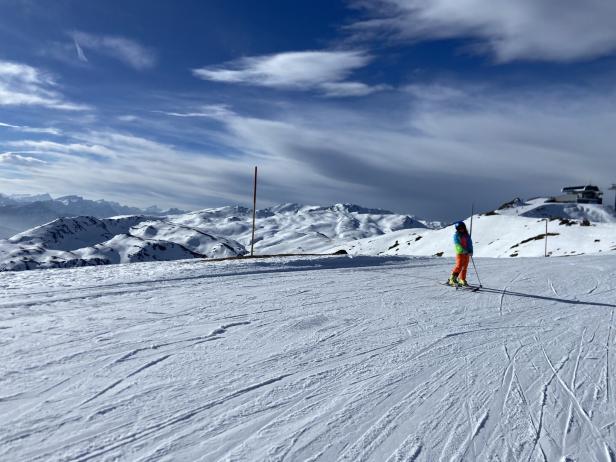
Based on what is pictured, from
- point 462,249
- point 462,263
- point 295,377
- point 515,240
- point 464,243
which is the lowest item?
point 295,377

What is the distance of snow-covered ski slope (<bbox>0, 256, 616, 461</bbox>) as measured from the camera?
3.60 metres

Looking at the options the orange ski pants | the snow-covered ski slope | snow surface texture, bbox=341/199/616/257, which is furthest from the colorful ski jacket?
snow surface texture, bbox=341/199/616/257

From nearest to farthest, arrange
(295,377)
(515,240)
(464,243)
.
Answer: (295,377), (464,243), (515,240)

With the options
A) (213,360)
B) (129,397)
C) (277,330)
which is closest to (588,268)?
(277,330)

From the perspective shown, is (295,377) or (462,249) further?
(462,249)

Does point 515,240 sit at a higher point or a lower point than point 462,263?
higher

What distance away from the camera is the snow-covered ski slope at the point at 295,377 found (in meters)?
3.60

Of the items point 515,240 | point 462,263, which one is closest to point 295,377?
point 462,263

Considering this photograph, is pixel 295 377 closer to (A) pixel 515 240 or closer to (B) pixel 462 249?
(B) pixel 462 249

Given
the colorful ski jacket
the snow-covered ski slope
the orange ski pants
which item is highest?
the colorful ski jacket

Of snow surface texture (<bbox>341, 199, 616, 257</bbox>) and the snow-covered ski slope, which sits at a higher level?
snow surface texture (<bbox>341, 199, 616, 257</bbox>)

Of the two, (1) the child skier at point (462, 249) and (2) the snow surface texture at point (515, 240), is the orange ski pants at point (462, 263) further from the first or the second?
(2) the snow surface texture at point (515, 240)

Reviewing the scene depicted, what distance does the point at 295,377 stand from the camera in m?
4.93

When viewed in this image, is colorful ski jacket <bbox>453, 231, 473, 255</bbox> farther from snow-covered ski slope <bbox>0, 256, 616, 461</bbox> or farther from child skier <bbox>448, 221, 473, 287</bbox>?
snow-covered ski slope <bbox>0, 256, 616, 461</bbox>
